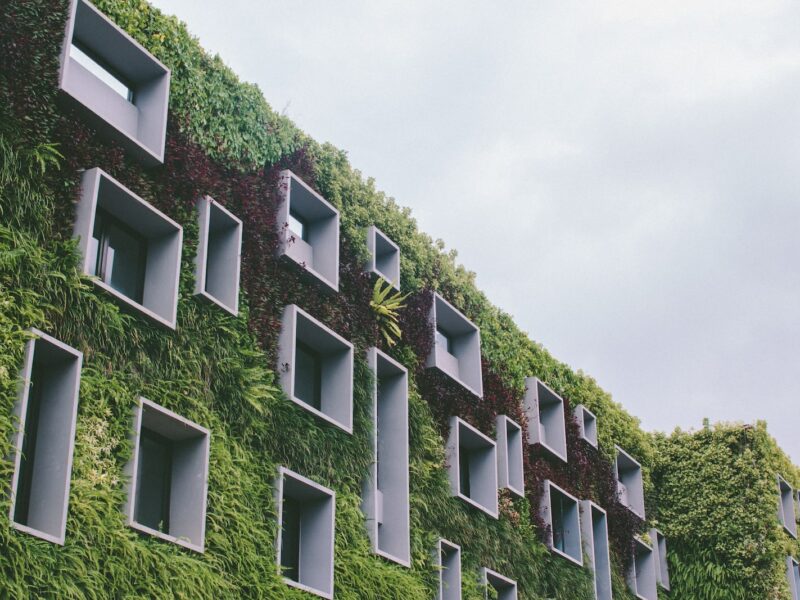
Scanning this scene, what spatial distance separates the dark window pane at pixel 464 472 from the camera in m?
27.5

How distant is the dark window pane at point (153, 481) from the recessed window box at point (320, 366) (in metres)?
3.41

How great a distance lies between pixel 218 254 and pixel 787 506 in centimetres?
2510

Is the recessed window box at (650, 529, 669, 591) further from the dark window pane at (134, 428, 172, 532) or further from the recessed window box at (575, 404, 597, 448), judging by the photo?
the dark window pane at (134, 428, 172, 532)

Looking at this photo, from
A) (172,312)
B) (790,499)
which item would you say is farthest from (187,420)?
(790,499)

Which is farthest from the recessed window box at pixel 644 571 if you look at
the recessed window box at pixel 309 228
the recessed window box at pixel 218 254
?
the recessed window box at pixel 218 254

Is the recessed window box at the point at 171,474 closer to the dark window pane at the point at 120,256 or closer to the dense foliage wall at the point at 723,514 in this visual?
the dark window pane at the point at 120,256

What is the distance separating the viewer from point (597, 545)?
3173 cm

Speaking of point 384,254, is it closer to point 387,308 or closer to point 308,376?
point 387,308

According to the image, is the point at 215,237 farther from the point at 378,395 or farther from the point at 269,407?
the point at 378,395

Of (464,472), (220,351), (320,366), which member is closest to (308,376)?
(320,366)

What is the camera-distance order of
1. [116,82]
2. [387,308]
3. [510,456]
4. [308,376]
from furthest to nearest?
[510,456], [387,308], [308,376], [116,82]

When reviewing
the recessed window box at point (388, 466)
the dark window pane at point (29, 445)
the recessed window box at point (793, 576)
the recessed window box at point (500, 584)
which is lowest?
the dark window pane at point (29, 445)

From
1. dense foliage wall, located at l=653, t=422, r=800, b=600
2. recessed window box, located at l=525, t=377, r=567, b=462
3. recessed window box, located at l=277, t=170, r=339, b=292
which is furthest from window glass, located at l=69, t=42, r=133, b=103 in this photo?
dense foliage wall, located at l=653, t=422, r=800, b=600

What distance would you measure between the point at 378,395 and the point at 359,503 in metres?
3.40
